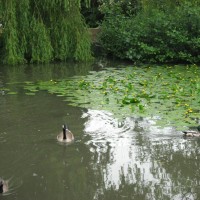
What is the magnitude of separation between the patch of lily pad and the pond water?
370 millimetres

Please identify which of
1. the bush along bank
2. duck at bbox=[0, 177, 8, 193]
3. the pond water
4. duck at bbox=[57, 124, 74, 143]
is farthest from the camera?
the bush along bank

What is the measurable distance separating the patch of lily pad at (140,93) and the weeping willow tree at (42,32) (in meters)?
2.56

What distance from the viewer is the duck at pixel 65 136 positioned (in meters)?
6.56

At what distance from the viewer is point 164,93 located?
31.2ft

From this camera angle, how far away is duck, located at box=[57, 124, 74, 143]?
6.56 metres

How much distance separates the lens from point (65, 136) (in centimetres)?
659

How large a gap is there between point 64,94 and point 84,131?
9.61 feet

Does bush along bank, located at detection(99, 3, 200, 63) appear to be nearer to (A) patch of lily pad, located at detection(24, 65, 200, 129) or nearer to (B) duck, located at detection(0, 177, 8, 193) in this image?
(A) patch of lily pad, located at detection(24, 65, 200, 129)

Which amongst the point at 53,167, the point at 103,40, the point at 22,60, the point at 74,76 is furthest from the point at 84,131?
the point at 103,40

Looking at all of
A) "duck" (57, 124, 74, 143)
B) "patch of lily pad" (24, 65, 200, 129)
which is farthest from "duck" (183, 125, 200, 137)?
"duck" (57, 124, 74, 143)

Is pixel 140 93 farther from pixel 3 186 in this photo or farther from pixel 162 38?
pixel 162 38

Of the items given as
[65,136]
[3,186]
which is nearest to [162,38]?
[65,136]

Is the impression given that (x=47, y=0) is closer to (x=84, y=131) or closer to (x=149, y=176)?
(x=84, y=131)

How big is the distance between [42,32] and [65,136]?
8.89 m
